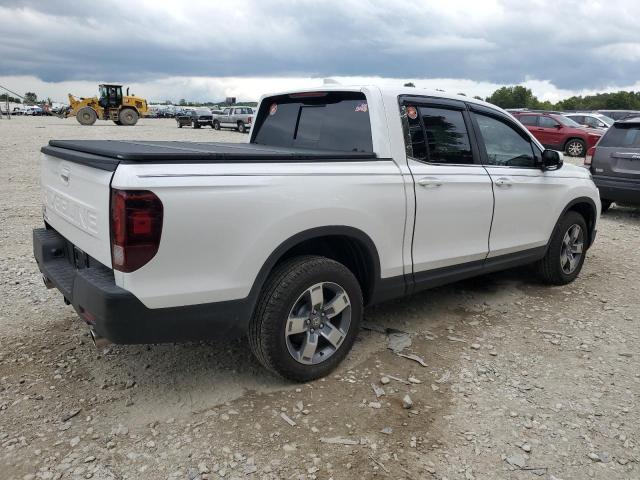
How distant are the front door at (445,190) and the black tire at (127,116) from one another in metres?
31.9

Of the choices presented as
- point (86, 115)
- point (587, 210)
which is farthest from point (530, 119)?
point (86, 115)

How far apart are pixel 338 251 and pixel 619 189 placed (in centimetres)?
664

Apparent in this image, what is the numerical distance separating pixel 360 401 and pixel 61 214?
212cm

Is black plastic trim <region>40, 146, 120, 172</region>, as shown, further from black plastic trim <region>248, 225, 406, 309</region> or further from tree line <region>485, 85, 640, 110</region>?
tree line <region>485, 85, 640, 110</region>

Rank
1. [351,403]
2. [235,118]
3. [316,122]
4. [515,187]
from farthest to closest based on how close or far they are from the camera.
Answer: [235,118] < [515,187] < [316,122] < [351,403]

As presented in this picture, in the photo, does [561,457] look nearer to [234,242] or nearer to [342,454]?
[342,454]

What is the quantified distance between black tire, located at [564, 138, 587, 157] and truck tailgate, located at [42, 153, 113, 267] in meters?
18.5

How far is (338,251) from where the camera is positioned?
3.53 m

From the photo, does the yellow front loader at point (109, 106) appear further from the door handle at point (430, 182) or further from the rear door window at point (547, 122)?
the door handle at point (430, 182)

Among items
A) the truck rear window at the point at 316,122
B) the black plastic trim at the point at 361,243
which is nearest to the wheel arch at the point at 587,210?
the black plastic trim at the point at 361,243

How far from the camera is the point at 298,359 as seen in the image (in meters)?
3.15

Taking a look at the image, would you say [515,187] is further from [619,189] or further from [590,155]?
[590,155]

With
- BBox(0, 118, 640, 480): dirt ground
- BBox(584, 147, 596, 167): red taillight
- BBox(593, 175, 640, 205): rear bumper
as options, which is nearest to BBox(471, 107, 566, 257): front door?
BBox(0, 118, 640, 480): dirt ground

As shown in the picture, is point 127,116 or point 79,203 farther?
point 127,116
